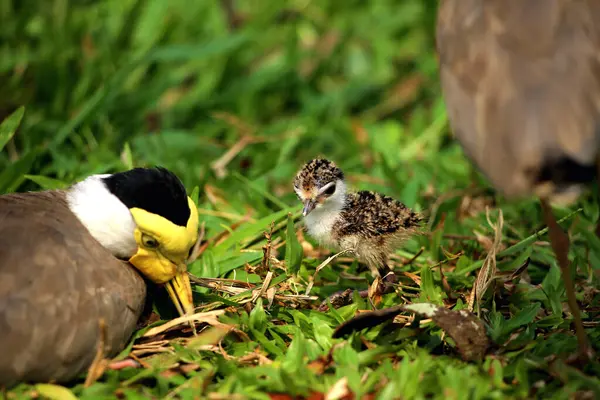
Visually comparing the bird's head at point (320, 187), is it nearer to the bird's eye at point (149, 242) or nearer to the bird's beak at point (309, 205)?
the bird's beak at point (309, 205)

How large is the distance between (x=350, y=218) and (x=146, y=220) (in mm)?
1097

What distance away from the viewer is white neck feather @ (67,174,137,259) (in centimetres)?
420

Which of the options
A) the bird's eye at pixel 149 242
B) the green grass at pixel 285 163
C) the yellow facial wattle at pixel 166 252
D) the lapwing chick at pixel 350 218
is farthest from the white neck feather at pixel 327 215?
the bird's eye at pixel 149 242

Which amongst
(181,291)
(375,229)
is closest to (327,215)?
(375,229)

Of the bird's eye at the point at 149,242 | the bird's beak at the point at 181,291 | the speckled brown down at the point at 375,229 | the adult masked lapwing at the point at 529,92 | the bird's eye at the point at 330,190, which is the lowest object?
the bird's beak at the point at 181,291

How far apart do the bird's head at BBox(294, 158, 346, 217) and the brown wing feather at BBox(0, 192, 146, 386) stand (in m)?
0.97

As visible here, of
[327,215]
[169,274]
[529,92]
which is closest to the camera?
[529,92]

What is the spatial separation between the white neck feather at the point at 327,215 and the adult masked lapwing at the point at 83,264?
27.5 inches

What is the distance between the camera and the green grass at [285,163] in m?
3.86

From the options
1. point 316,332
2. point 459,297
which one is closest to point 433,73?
point 459,297

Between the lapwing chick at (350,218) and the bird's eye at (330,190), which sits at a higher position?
the bird's eye at (330,190)

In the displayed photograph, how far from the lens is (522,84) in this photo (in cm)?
359

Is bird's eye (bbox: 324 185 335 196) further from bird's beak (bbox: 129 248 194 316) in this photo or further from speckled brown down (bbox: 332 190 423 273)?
bird's beak (bbox: 129 248 194 316)

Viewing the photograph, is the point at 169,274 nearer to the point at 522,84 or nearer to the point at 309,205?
the point at 309,205
